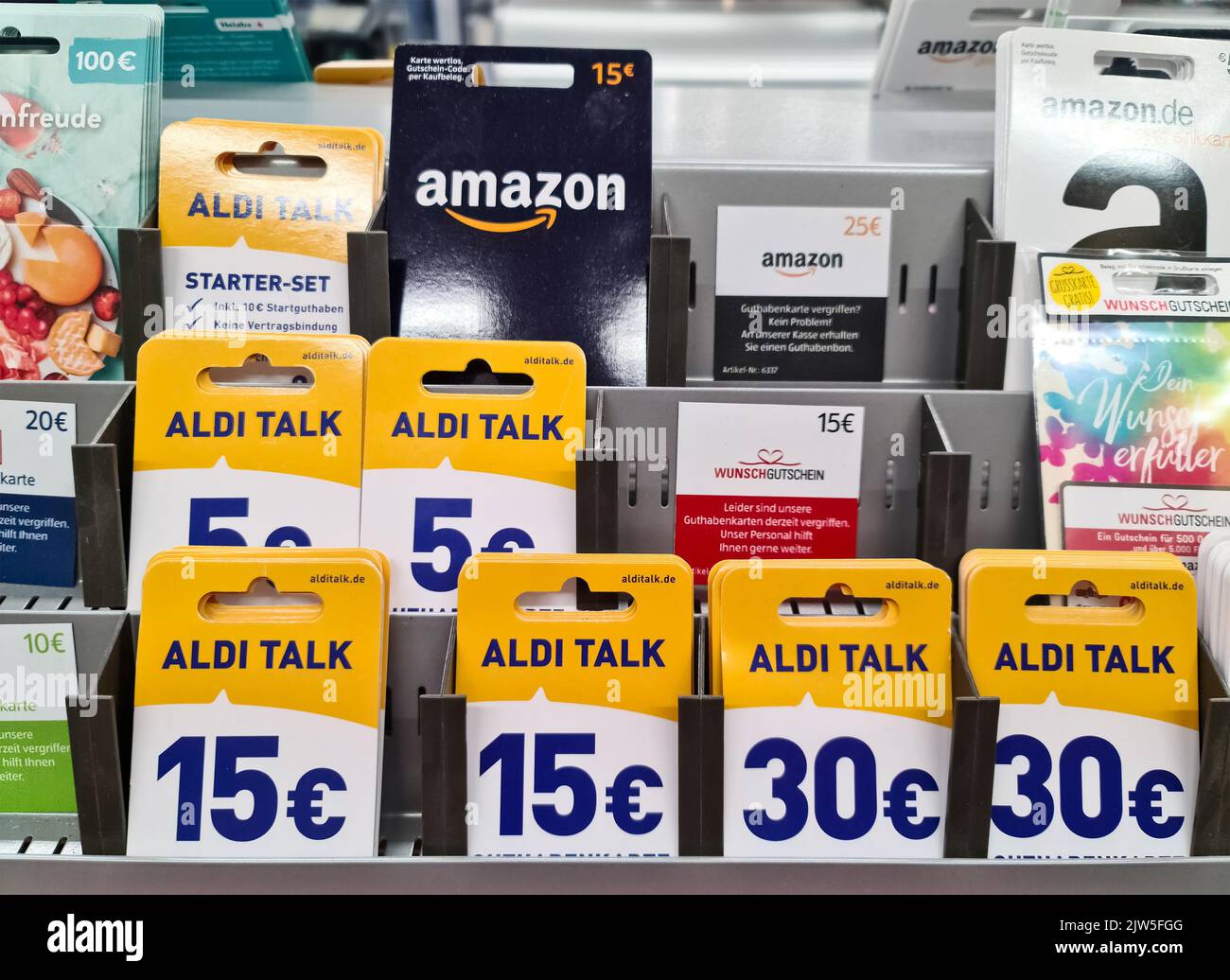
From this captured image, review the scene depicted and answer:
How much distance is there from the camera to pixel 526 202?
158 cm

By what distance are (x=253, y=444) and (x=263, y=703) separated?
0.32 metres

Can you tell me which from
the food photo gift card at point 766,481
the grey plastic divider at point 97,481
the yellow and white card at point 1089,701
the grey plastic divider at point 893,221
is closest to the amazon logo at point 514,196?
the grey plastic divider at point 893,221

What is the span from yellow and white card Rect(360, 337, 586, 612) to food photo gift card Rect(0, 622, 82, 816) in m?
0.37

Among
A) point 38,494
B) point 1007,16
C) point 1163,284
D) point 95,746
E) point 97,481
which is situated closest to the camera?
point 95,746

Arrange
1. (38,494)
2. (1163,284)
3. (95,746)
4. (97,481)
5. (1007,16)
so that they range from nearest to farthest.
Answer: (95,746) → (97,481) → (38,494) → (1163,284) → (1007,16)

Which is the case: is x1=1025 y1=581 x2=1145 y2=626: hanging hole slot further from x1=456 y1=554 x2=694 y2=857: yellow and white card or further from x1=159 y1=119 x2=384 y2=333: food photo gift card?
x1=159 y1=119 x2=384 y2=333: food photo gift card

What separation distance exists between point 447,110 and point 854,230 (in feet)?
1.88

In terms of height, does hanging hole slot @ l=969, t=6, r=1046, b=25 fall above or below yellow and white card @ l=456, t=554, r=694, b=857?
above

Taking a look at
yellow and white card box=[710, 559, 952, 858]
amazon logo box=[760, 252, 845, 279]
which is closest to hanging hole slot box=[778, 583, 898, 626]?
yellow and white card box=[710, 559, 952, 858]

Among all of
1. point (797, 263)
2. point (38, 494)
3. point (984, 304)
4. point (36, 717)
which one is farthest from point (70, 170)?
point (984, 304)

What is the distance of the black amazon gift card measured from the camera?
1567 mm

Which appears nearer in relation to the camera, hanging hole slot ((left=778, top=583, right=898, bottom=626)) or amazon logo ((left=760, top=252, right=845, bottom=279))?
hanging hole slot ((left=778, top=583, right=898, bottom=626))

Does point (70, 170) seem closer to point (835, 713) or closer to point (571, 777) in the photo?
point (571, 777)

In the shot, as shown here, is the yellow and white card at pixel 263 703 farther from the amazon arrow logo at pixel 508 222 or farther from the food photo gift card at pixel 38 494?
the amazon arrow logo at pixel 508 222
